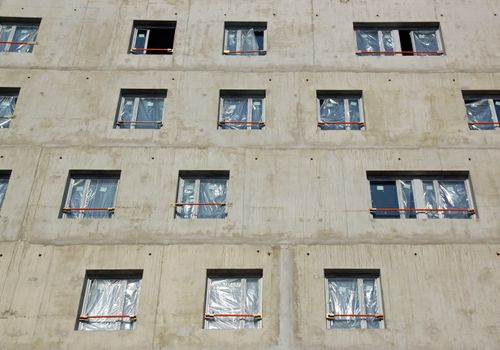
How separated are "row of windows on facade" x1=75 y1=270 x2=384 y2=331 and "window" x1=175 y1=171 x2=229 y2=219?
1.98 meters

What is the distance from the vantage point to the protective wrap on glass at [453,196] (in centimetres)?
1623

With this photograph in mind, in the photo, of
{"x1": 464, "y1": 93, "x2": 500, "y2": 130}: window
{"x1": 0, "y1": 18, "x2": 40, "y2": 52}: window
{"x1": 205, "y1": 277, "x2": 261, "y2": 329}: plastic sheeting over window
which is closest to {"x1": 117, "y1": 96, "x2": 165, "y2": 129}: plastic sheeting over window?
{"x1": 0, "y1": 18, "x2": 40, "y2": 52}: window

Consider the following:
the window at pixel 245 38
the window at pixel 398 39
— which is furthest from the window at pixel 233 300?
the window at pixel 398 39

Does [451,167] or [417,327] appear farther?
[451,167]

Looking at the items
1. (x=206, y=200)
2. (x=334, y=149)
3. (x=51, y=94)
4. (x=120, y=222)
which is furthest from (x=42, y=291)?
(x=334, y=149)

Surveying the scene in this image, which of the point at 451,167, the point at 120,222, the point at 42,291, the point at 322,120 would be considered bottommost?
the point at 42,291

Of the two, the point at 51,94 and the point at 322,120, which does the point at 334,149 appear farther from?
the point at 51,94

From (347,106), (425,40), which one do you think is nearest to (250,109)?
(347,106)

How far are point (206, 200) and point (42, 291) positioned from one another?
16.6 feet

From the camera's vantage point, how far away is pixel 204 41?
1984cm

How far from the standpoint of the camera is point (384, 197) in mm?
16578

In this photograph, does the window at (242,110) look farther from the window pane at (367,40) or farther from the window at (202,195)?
the window pane at (367,40)

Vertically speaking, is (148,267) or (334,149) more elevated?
(334,149)

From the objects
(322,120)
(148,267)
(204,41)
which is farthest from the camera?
(204,41)
